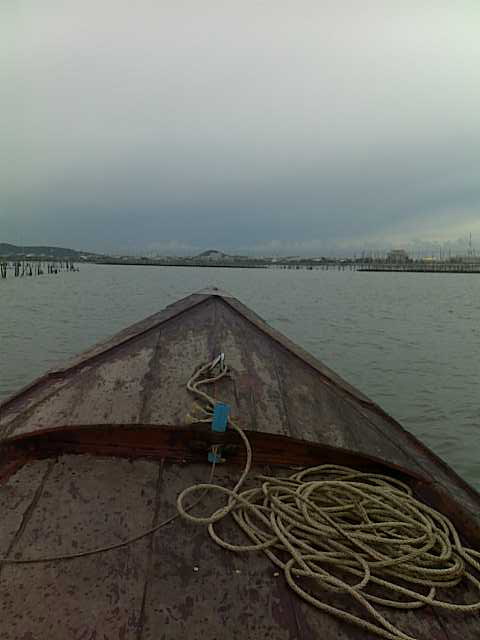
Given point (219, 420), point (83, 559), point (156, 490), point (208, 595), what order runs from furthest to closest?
point (219, 420)
point (156, 490)
point (83, 559)
point (208, 595)

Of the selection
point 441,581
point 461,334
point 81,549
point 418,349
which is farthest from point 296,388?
point 461,334

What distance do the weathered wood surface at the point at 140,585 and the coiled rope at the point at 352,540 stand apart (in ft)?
0.19

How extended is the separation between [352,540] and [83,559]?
120cm

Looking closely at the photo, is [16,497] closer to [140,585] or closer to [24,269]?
[140,585]

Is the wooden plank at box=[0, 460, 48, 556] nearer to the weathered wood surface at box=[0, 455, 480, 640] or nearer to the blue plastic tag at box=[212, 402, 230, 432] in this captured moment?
the weathered wood surface at box=[0, 455, 480, 640]

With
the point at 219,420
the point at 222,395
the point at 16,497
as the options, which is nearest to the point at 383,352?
the point at 222,395

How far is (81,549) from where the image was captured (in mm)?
1913

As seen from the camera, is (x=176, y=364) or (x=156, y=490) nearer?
(x=156, y=490)

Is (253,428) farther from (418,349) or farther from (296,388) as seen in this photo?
(418,349)

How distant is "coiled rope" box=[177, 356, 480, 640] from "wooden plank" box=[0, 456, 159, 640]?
309mm

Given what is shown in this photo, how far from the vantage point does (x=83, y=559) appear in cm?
186

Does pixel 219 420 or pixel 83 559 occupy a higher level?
pixel 219 420

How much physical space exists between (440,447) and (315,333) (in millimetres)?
9493

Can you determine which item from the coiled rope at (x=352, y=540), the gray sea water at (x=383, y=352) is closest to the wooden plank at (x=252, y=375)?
the coiled rope at (x=352, y=540)
